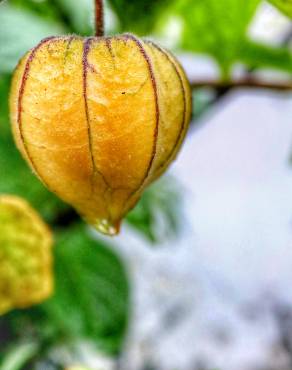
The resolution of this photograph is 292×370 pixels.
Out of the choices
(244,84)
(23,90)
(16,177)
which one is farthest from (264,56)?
(23,90)

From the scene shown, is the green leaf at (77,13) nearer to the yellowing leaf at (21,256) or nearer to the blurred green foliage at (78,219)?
the blurred green foliage at (78,219)

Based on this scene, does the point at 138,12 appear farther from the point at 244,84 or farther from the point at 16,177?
the point at 16,177

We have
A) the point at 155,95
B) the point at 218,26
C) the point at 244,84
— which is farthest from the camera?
the point at 244,84

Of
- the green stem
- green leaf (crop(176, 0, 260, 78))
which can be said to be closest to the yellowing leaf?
the green stem

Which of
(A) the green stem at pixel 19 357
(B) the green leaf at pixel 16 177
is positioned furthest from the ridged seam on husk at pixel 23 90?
(B) the green leaf at pixel 16 177

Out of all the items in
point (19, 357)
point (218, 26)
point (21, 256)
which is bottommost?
point (19, 357)

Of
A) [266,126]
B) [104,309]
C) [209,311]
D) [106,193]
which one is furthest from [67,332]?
[266,126]

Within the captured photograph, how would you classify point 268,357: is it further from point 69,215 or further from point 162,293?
point 69,215

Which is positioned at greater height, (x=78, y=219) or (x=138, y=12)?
(x=138, y=12)

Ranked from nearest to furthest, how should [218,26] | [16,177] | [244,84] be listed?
[218,26] → [244,84] → [16,177]
